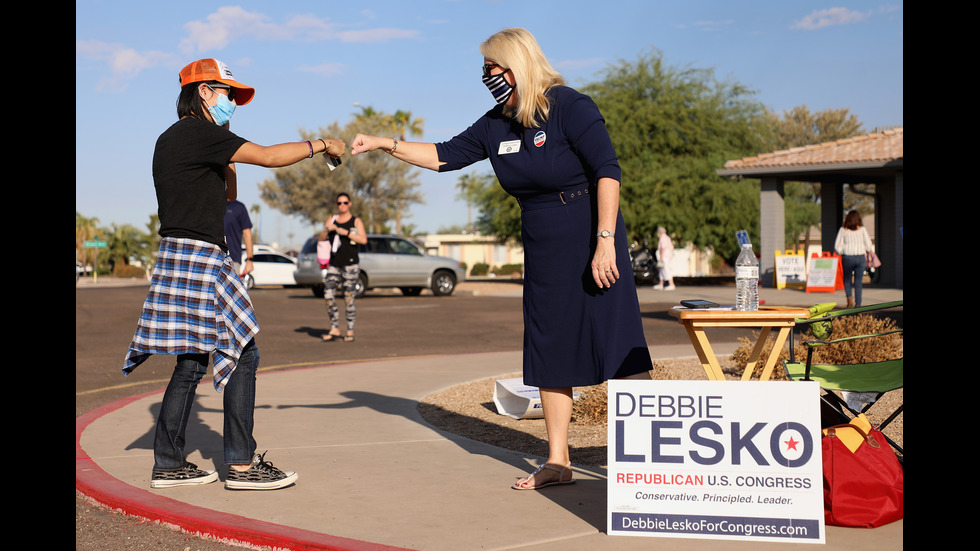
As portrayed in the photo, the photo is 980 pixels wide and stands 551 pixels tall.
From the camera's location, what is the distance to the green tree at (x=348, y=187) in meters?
57.9

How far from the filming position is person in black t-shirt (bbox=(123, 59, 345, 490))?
4.45m

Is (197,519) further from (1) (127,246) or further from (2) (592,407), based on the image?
(1) (127,246)

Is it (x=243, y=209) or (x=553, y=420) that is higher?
(x=243, y=209)

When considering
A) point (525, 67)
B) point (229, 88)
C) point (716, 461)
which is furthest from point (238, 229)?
point (716, 461)

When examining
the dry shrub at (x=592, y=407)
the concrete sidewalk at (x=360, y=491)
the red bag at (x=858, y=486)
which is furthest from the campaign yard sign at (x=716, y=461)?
the dry shrub at (x=592, y=407)

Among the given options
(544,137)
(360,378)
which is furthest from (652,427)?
(360,378)

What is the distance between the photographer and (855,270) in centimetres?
1714

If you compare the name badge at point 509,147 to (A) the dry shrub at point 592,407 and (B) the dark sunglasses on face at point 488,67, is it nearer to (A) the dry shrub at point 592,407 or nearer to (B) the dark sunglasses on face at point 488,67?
(B) the dark sunglasses on face at point 488,67

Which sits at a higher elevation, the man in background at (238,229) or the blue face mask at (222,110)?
the blue face mask at (222,110)

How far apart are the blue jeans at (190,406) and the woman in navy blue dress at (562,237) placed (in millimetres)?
1327

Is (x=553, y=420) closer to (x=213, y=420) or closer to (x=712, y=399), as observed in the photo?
(x=712, y=399)

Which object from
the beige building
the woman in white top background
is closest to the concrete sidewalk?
the woman in white top background

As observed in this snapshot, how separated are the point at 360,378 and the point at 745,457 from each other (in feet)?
18.4
